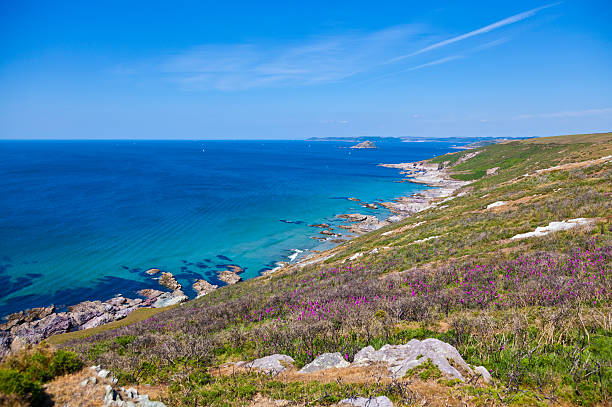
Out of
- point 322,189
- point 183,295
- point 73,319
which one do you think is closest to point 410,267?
point 183,295

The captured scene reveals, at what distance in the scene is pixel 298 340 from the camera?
11.1 meters

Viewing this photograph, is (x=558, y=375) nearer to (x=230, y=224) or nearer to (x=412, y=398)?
(x=412, y=398)

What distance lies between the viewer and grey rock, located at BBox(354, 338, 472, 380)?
7.54 meters

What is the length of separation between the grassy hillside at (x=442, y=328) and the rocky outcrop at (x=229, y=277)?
21.7 m

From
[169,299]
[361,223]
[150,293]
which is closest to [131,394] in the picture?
[169,299]

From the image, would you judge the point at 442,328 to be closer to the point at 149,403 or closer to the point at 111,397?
the point at 149,403

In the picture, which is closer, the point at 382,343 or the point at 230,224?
the point at 382,343

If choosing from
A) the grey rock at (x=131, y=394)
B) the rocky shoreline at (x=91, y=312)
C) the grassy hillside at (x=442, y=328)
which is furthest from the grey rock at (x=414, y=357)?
the rocky shoreline at (x=91, y=312)

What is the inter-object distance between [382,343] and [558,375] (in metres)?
4.64

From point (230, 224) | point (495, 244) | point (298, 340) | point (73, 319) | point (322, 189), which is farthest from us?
point (322, 189)

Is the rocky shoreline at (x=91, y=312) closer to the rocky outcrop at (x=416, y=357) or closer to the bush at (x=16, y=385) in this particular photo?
the bush at (x=16, y=385)

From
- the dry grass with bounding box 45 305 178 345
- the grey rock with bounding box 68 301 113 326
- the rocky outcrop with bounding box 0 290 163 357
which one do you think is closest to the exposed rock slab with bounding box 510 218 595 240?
the dry grass with bounding box 45 305 178 345

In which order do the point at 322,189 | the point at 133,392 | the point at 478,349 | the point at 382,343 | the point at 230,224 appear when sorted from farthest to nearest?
the point at 322,189, the point at 230,224, the point at 382,343, the point at 478,349, the point at 133,392

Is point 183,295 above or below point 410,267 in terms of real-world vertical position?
below
